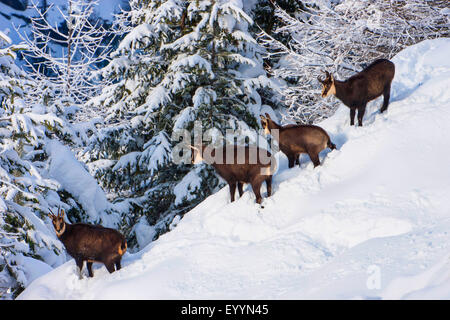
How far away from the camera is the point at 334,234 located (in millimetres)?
5578

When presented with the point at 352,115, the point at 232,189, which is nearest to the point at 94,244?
the point at 232,189

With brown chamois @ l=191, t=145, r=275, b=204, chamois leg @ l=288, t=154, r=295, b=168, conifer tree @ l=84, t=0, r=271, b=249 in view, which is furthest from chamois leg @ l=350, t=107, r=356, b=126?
conifer tree @ l=84, t=0, r=271, b=249

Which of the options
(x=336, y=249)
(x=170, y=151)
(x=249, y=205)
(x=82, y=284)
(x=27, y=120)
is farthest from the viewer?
(x=170, y=151)

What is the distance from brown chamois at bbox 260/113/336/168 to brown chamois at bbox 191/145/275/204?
514 millimetres

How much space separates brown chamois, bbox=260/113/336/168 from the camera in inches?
272

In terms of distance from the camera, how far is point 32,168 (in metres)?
7.84

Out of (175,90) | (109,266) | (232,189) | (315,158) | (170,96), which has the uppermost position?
(315,158)

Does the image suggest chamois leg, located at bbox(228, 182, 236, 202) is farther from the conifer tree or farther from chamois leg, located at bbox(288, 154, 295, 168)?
the conifer tree

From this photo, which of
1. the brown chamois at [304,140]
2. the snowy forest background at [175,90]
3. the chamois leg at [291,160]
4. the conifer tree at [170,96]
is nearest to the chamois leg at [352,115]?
the brown chamois at [304,140]

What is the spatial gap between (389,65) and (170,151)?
697 centimetres

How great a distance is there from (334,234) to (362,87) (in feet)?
9.93

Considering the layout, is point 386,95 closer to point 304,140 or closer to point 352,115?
point 352,115
